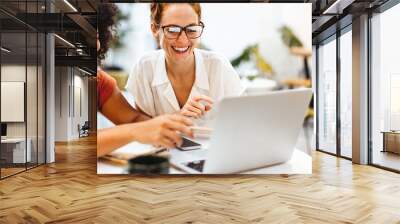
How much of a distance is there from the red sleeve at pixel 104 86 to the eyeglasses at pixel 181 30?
3.10 ft

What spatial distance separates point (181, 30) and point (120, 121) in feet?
4.65

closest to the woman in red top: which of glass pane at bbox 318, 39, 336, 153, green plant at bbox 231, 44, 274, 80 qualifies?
green plant at bbox 231, 44, 274, 80

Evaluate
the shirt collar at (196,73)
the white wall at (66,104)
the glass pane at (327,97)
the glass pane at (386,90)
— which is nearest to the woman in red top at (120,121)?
the shirt collar at (196,73)

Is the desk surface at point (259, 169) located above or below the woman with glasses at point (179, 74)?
below

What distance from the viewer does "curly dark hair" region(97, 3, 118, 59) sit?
511 centimetres

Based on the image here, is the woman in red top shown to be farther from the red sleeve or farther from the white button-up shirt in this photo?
the white button-up shirt

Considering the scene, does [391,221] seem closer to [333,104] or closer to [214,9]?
[214,9]

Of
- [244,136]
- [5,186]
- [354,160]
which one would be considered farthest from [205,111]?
[354,160]

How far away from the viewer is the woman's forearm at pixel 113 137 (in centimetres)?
504

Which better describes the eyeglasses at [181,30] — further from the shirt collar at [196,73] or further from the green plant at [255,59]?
the green plant at [255,59]

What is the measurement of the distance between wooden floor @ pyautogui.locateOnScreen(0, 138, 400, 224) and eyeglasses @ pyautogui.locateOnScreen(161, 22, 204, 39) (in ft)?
6.48

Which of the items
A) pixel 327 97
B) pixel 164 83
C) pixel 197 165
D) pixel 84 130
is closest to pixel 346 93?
pixel 327 97

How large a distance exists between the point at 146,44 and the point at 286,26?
186cm

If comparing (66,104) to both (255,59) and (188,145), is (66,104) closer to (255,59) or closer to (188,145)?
(188,145)
